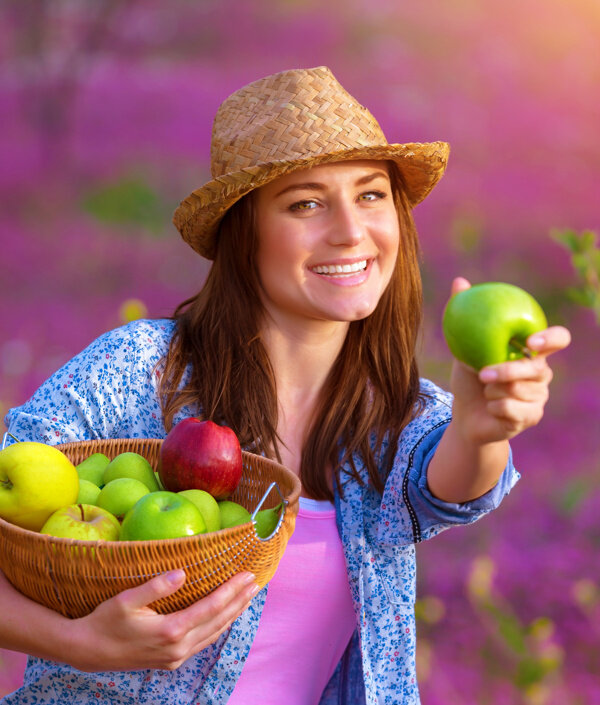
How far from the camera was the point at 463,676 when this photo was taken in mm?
3400

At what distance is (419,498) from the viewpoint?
1832 mm

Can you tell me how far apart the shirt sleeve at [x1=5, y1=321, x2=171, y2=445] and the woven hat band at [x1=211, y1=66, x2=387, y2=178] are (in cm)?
49

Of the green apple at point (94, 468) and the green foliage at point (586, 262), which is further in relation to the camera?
the green foliage at point (586, 262)

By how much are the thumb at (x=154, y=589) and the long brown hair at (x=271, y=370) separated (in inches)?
27.2

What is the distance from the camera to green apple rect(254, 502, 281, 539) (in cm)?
149

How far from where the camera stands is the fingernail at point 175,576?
1322 mm

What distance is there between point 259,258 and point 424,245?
145 centimetres

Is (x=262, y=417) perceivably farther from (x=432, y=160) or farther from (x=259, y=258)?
(x=432, y=160)

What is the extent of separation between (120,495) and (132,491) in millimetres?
22

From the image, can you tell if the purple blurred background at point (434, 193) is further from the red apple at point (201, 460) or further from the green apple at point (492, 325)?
the green apple at point (492, 325)

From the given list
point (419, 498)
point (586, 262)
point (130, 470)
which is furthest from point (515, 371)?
point (586, 262)

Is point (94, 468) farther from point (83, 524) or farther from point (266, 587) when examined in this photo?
point (266, 587)

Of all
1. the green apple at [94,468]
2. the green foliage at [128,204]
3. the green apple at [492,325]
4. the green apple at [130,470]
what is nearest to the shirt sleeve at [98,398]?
the green apple at [94,468]

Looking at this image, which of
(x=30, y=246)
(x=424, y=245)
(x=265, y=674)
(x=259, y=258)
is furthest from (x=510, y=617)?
(x=30, y=246)
